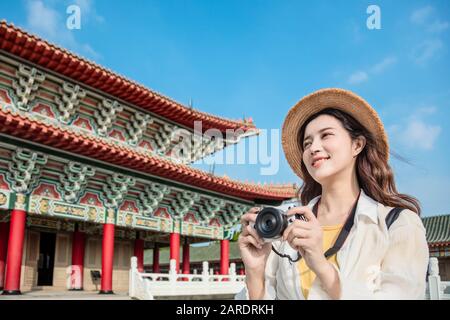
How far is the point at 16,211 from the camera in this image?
402 inches

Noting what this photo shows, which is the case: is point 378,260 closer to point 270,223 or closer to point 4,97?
point 270,223

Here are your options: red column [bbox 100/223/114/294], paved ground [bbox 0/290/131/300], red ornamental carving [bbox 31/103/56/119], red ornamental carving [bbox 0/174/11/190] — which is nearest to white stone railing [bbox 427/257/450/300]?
paved ground [bbox 0/290/131/300]

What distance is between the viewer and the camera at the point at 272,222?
5.60ft

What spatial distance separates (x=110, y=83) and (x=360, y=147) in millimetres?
12126

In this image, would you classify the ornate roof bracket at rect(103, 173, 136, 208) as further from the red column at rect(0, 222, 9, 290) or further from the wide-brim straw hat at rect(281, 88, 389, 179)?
the wide-brim straw hat at rect(281, 88, 389, 179)

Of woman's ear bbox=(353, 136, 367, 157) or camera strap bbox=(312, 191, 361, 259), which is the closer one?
camera strap bbox=(312, 191, 361, 259)

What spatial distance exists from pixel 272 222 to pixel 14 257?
9743 mm

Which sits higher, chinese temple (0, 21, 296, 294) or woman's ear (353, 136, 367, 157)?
chinese temple (0, 21, 296, 294)

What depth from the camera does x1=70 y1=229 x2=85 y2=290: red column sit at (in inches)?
551

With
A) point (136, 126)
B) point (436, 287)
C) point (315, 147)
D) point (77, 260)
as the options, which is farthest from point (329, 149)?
point (77, 260)

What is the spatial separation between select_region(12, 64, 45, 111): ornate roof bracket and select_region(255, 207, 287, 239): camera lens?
11586 mm

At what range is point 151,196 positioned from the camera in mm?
13766

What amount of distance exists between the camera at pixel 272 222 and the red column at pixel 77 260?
13664 millimetres
